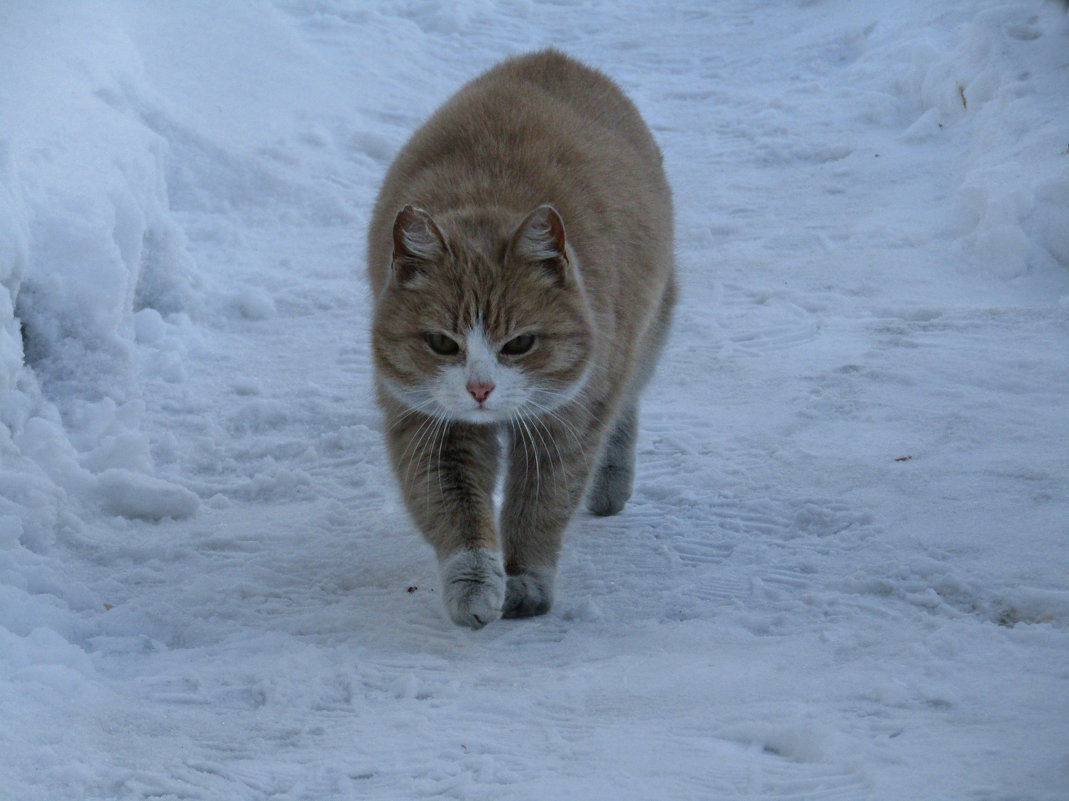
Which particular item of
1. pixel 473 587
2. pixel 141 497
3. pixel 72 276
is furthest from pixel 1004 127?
pixel 141 497

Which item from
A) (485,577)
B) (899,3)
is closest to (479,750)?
(485,577)

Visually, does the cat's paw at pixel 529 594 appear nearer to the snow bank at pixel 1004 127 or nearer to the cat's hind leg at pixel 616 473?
the cat's hind leg at pixel 616 473

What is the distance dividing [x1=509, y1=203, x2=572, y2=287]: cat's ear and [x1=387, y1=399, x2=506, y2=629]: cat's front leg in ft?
1.83

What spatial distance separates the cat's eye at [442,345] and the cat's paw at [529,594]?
743 millimetres

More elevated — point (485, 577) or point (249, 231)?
point (485, 577)

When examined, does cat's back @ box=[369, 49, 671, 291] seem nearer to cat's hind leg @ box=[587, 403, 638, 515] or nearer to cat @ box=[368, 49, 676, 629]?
cat @ box=[368, 49, 676, 629]

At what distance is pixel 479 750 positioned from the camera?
2732mm

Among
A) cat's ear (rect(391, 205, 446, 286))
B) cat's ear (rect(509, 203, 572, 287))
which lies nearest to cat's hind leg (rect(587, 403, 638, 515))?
cat's ear (rect(509, 203, 572, 287))

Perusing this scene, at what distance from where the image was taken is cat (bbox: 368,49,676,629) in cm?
344

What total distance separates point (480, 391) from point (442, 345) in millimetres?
212

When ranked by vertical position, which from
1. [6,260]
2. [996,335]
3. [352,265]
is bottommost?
[352,265]

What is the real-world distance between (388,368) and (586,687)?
1.16 metres

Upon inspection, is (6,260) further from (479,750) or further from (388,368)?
(479,750)

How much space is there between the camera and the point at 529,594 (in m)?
3.63
